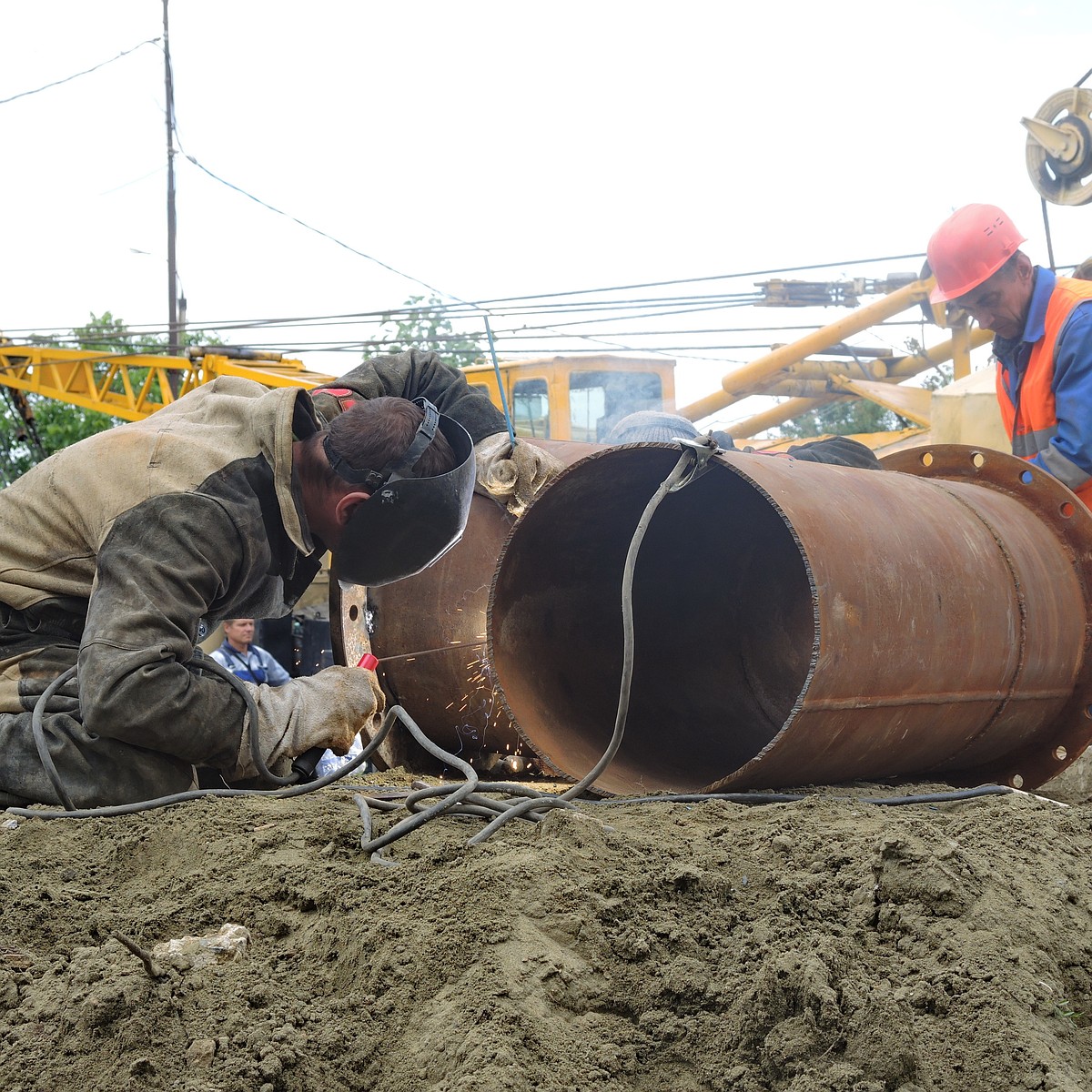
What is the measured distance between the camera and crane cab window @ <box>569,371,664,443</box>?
31.8 ft

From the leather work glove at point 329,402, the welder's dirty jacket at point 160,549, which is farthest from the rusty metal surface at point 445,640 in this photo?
the welder's dirty jacket at point 160,549

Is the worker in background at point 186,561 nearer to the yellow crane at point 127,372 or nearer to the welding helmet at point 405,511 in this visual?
the welding helmet at point 405,511

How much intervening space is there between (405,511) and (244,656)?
3.95 m

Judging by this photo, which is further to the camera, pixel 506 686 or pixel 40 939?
pixel 506 686

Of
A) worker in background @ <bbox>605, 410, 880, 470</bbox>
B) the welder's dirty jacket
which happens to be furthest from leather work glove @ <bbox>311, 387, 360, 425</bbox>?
worker in background @ <bbox>605, 410, 880, 470</bbox>

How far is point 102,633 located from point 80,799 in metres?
0.45

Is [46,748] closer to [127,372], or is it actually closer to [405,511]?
[405,511]

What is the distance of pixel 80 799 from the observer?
8.21 feet

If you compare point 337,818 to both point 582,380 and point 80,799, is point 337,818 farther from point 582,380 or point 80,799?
point 582,380

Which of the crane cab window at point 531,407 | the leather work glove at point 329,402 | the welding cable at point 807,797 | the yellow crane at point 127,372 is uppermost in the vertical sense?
the yellow crane at point 127,372

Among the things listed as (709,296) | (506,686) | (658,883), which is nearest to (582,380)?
(709,296)

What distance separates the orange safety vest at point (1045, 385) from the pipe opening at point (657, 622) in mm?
1019

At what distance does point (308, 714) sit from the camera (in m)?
2.74

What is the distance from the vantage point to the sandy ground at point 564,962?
1.32m
